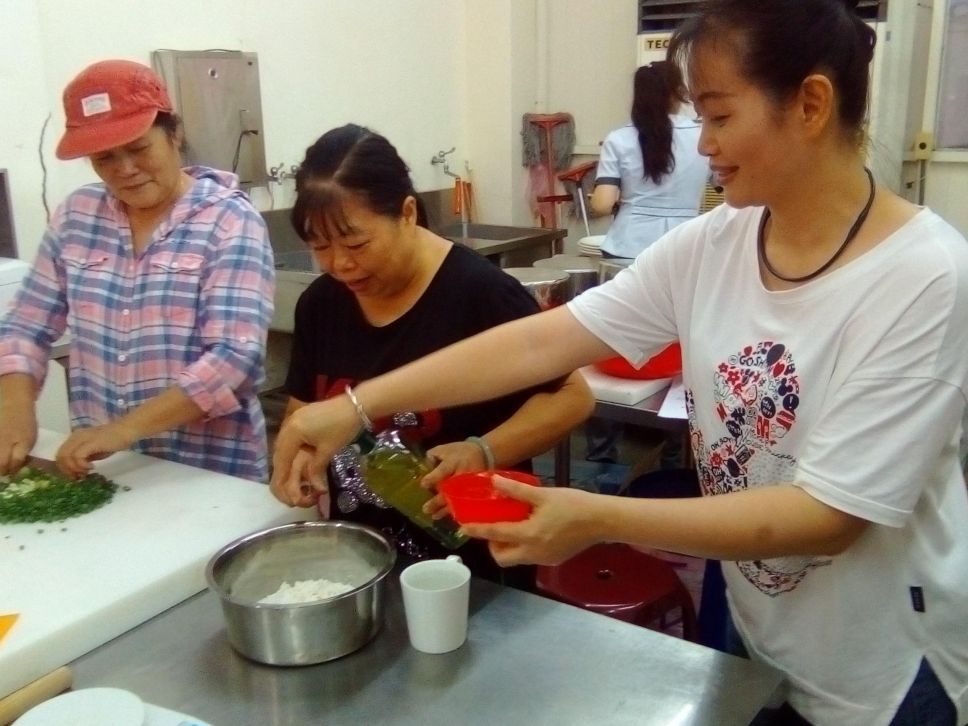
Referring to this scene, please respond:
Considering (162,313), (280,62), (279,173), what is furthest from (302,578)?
(280,62)

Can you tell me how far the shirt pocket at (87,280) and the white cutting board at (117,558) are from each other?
317 millimetres

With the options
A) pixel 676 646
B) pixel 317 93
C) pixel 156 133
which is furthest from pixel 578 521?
pixel 317 93

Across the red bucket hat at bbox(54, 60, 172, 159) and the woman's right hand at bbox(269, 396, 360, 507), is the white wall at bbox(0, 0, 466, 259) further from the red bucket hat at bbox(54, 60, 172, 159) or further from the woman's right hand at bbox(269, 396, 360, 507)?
the woman's right hand at bbox(269, 396, 360, 507)

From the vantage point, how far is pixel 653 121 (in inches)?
130

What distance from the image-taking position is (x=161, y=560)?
3.89 ft

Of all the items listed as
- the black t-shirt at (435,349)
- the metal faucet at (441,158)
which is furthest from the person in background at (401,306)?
the metal faucet at (441,158)

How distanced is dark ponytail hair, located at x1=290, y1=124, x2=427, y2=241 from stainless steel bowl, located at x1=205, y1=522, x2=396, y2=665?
45 centimetres

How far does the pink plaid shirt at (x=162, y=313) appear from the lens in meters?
1.57

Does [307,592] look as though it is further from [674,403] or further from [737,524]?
[674,403]

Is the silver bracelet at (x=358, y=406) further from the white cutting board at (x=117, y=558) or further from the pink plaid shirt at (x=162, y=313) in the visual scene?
the pink plaid shirt at (x=162, y=313)

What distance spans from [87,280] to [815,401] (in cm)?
127

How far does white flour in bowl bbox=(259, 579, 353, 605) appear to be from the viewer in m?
1.04

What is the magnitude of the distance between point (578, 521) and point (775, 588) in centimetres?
29

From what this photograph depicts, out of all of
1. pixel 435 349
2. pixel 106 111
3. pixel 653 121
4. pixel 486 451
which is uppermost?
pixel 106 111
